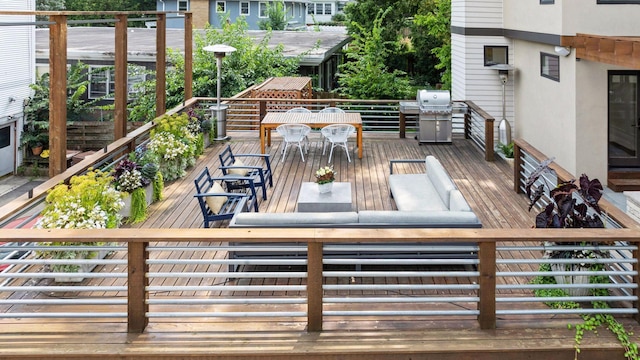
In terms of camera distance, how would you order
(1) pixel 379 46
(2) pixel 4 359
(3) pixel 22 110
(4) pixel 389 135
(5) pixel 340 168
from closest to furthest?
(2) pixel 4 359
(5) pixel 340 168
(4) pixel 389 135
(3) pixel 22 110
(1) pixel 379 46

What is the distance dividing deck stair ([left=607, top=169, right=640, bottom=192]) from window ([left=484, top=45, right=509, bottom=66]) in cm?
498

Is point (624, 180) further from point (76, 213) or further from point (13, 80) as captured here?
point (13, 80)

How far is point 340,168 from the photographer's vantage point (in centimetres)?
991

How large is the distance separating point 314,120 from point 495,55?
243 inches

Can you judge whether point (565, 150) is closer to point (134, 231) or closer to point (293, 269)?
point (293, 269)

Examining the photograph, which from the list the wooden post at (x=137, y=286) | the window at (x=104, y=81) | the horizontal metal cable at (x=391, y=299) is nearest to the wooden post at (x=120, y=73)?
the wooden post at (x=137, y=286)

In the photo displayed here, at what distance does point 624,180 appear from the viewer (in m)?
10.1

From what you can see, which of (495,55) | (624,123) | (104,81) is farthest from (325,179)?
(104,81)

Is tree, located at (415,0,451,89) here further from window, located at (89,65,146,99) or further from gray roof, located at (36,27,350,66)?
window, located at (89,65,146,99)

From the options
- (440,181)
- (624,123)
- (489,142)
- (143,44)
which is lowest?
(440,181)

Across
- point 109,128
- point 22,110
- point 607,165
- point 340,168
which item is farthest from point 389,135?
point 22,110

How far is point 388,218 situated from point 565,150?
645 centimetres

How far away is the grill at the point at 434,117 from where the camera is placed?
1145 centimetres

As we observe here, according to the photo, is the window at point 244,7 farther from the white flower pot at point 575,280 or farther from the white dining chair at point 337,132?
the white flower pot at point 575,280
